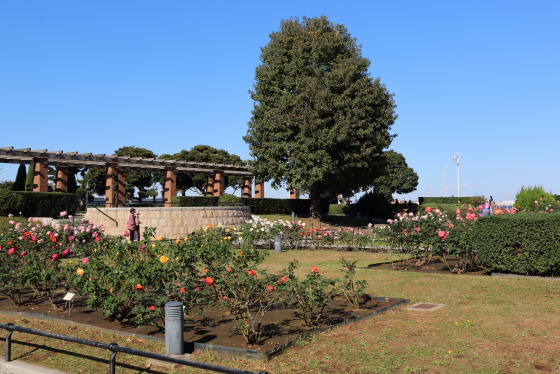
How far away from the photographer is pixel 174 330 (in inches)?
240

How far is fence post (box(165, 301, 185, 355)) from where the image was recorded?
609cm

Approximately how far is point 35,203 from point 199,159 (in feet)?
120

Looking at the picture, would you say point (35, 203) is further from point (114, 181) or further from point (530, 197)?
point (530, 197)

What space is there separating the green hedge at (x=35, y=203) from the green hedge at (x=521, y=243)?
20294 millimetres

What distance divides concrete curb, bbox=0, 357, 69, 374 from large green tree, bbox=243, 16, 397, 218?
2502cm

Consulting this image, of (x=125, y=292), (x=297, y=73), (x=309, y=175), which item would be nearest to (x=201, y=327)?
(x=125, y=292)

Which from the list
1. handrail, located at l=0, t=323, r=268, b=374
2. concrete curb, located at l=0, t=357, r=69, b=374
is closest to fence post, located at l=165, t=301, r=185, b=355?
handrail, located at l=0, t=323, r=268, b=374

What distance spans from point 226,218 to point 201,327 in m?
17.9

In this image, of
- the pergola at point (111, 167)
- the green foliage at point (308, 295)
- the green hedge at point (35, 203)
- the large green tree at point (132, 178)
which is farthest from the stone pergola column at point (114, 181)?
the green foliage at point (308, 295)

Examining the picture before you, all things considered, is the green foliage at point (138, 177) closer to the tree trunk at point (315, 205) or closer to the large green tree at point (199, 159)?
the large green tree at point (199, 159)

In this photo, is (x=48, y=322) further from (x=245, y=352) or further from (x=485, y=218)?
(x=485, y=218)

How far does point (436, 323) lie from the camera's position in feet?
24.4

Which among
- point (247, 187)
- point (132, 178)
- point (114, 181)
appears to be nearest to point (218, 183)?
point (247, 187)

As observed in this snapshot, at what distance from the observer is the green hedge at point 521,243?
10.9 metres
